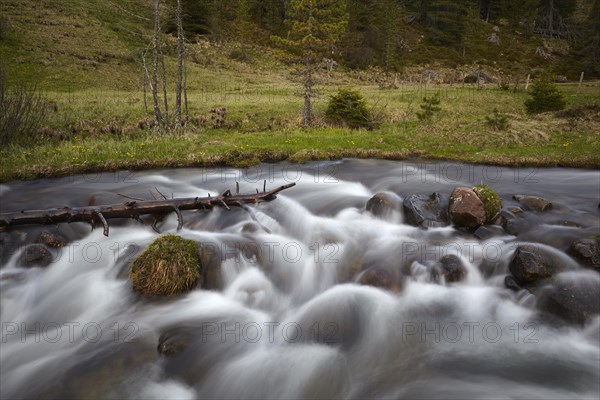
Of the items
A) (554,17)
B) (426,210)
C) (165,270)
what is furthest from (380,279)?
(554,17)

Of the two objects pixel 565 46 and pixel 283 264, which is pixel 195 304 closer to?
pixel 283 264

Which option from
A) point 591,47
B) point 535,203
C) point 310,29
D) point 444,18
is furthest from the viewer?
point 444,18

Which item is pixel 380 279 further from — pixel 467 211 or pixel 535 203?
pixel 535 203

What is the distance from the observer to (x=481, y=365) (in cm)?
650

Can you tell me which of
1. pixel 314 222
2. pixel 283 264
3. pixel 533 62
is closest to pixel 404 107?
pixel 314 222

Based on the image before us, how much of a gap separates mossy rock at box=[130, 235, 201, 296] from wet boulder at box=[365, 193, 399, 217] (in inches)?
214

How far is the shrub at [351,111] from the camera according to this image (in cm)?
2311

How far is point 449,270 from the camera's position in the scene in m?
8.47

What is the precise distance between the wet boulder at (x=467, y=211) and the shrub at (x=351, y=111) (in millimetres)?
13353

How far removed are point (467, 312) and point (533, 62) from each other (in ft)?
253

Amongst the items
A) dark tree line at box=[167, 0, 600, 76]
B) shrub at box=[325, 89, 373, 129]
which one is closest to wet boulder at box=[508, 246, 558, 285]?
shrub at box=[325, 89, 373, 129]

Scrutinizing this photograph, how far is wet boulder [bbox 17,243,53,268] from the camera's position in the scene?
856 cm

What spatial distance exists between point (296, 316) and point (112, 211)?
529 cm

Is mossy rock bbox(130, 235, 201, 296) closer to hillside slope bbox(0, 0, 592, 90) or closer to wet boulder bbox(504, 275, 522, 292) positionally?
wet boulder bbox(504, 275, 522, 292)
